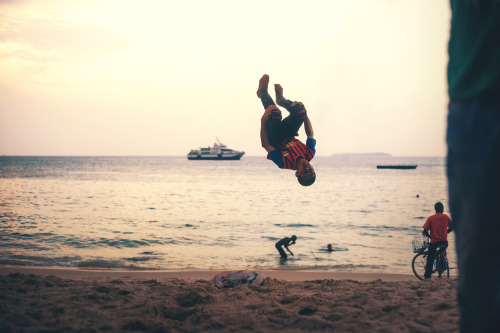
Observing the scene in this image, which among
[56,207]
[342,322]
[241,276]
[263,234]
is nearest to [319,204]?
[263,234]

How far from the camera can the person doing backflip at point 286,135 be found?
17.9ft

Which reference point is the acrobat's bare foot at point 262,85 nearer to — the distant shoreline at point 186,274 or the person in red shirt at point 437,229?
the person in red shirt at point 437,229

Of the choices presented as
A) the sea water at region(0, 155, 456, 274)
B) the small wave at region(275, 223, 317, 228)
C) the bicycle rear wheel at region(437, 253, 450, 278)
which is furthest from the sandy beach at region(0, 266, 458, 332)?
the small wave at region(275, 223, 317, 228)

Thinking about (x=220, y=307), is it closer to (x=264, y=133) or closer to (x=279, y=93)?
(x=264, y=133)

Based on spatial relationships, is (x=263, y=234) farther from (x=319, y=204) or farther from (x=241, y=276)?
(x=319, y=204)

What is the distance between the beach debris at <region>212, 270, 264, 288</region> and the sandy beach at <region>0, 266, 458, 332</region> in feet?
1.18

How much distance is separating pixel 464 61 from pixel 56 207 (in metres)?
27.8

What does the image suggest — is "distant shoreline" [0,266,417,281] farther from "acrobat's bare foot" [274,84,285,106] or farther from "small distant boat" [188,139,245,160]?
"small distant boat" [188,139,245,160]

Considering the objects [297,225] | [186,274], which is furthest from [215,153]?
[186,274]

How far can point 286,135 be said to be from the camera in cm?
563

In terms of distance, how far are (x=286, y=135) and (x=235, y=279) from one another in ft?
10.5

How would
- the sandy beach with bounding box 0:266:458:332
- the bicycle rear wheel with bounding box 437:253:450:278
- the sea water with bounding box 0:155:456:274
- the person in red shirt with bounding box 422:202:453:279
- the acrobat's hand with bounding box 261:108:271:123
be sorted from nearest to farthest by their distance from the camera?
1. the sandy beach with bounding box 0:266:458:332
2. the acrobat's hand with bounding box 261:108:271:123
3. the person in red shirt with bounding box 422:202:453:279
4. the bicycle rear wheel with bounding box 437:253:450:278
5. the sea water with bounding box 0:155:456:274

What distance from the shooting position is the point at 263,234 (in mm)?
18609

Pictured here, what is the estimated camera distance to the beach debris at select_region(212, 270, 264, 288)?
7301 millimetres
